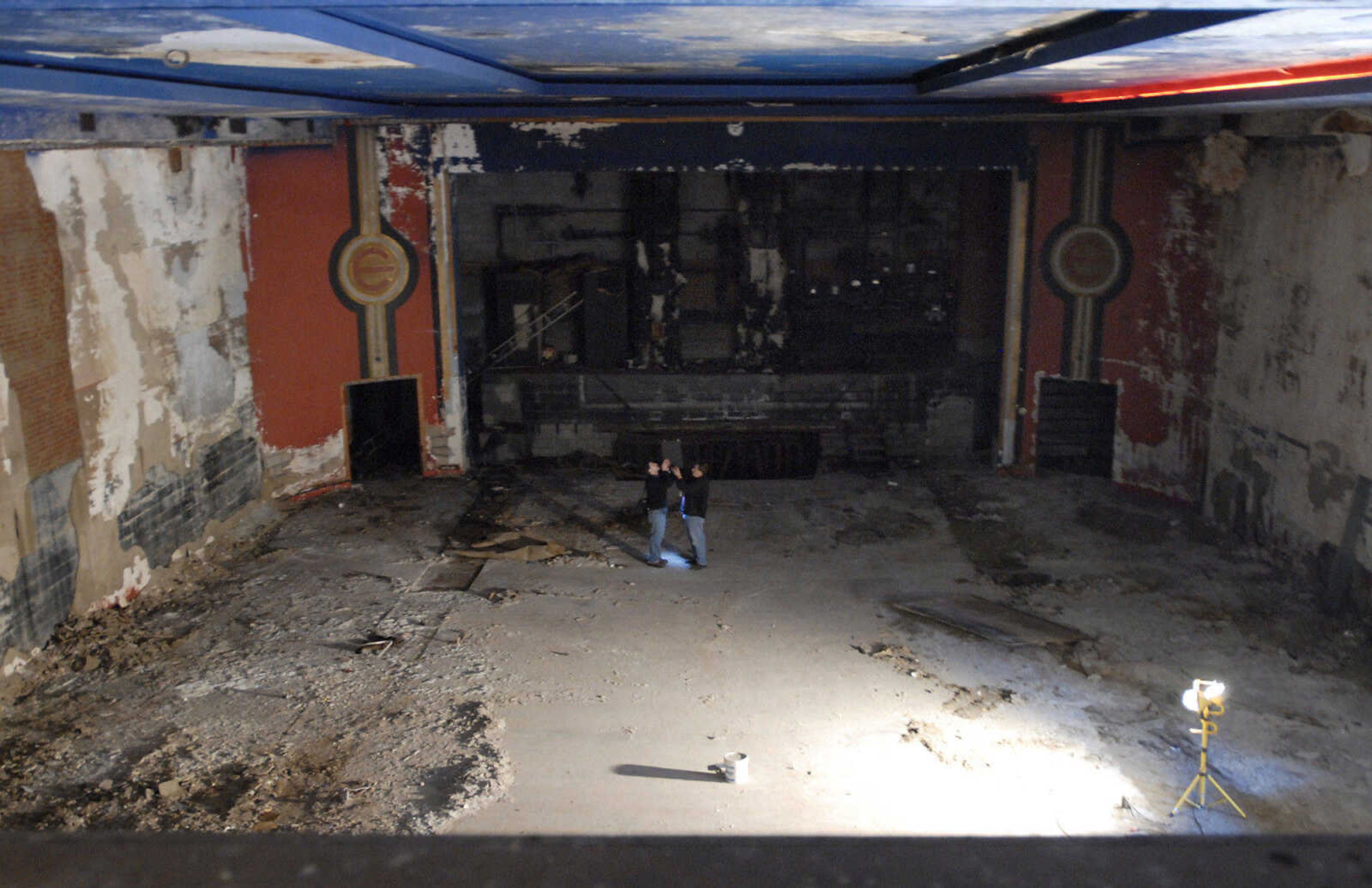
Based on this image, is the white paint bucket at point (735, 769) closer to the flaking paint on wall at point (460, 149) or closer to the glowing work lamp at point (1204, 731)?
the glowing work lamp at point (1204, 731)

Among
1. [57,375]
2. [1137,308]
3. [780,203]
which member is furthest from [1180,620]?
[57,375]

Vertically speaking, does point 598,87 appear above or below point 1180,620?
above

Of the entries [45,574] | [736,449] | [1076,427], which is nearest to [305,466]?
[45,574]

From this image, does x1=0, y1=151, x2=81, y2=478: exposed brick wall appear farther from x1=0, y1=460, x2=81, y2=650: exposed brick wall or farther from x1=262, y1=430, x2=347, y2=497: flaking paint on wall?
x1=262, y1=430, x2=347, y2=497: flaking paint on wall

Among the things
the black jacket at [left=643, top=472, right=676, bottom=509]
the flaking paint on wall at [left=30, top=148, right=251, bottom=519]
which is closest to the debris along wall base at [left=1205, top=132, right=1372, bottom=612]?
the black jacket at [left=643, top=472, right=676, bottom=509]

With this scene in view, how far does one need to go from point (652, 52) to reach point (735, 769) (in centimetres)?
389

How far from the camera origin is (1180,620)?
8.92 meters

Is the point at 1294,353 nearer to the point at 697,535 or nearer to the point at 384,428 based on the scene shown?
the point at 697,535

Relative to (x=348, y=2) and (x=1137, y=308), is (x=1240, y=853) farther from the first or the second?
(x=1137, y=308)

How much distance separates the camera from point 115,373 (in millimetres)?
9125

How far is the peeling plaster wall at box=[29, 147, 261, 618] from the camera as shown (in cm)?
866

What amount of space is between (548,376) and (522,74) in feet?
25.6

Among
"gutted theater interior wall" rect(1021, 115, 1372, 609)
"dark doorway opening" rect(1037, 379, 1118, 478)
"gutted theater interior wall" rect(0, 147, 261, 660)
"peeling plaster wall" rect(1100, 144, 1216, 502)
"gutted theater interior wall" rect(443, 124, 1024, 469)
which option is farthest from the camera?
"gutted theater interior wall" rect(443, 124, 1024, 469)

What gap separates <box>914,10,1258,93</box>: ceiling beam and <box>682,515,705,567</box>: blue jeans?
4721 millimetres
